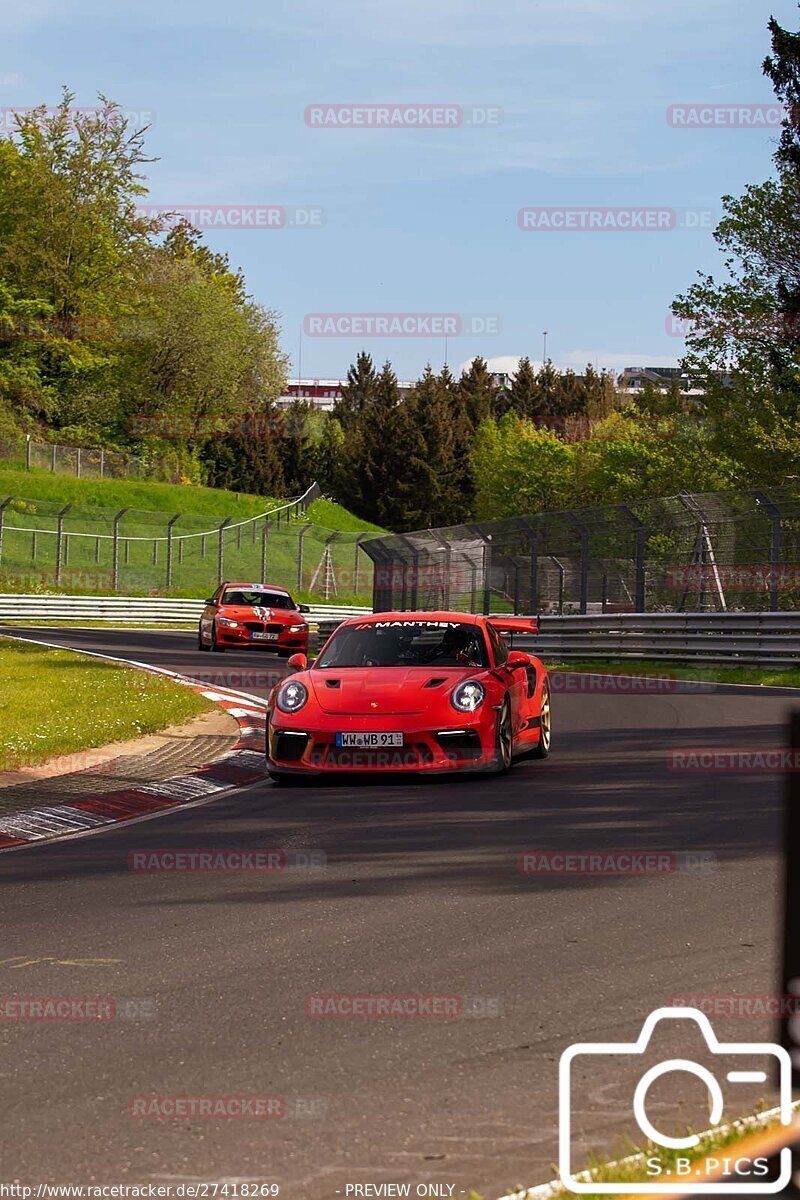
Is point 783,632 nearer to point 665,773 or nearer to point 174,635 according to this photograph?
point 665,773

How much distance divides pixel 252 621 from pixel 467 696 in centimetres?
1989

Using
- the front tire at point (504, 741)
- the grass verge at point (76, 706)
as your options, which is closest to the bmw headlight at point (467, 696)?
the front tire at point (504, 741)

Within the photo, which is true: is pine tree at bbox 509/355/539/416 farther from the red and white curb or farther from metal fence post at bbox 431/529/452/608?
the red and white curb

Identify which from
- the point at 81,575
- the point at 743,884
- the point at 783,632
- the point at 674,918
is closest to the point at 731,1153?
the point at 674,918

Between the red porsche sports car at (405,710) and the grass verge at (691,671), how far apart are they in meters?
10.7

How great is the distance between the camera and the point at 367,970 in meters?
6.12

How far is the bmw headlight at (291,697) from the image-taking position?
12.4 metres

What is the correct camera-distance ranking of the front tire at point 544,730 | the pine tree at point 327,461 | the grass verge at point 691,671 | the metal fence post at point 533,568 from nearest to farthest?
the front tire at point 544,730 → the grass verge at point 691,671 → the metal fence post at point 533,568 → the pine tree at point 327,461

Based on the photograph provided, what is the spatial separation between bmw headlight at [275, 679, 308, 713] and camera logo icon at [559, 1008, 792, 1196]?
732cm

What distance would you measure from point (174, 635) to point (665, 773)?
3189 centimetres

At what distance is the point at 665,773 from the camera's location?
12.4m

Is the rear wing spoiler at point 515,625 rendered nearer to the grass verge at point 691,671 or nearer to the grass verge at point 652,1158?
the grass verge at point 691,671

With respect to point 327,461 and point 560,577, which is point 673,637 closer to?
point 560,577

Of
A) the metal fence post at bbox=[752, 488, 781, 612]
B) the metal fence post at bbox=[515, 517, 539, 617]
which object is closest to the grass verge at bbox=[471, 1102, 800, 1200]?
the metal fence post at bbox=[752, 488, 781, 612]
